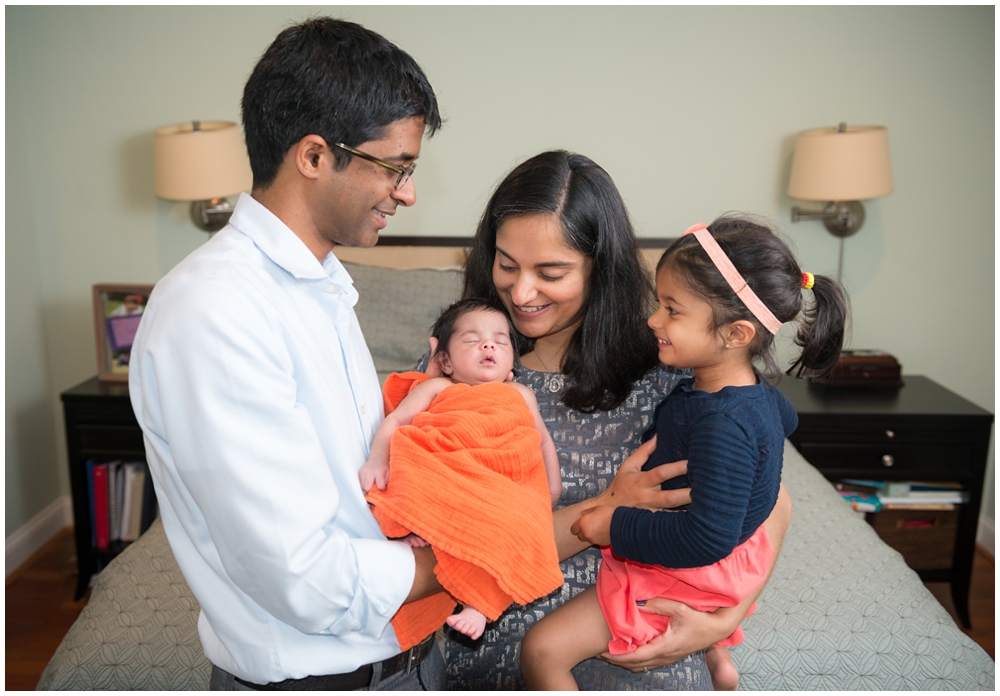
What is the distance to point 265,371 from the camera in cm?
90

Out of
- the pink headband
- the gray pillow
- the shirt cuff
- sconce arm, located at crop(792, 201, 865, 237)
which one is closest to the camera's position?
the shirt cuff

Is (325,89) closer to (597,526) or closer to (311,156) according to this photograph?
(311,156)

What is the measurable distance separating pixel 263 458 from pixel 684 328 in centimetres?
71

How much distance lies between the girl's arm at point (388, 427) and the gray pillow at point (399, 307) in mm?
1256

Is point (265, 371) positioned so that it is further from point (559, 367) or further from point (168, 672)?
point (168, 672)

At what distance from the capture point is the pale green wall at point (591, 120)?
2.96 meters

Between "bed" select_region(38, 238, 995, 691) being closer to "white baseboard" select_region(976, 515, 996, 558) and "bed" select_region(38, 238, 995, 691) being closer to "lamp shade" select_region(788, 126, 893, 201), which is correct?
"lamp shade" select_region(788, 126, 893, 201)

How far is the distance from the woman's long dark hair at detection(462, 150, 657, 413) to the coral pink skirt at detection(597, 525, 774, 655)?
318 mm

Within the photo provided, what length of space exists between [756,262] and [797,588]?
3.17 ft

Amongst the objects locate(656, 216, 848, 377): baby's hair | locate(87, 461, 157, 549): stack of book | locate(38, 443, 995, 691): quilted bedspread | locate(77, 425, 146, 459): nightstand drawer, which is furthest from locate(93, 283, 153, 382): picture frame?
locate(656, 216, 848, 377): baby's hair

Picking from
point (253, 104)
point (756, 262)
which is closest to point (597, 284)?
point (756, 262)

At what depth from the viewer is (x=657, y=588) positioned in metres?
1.32

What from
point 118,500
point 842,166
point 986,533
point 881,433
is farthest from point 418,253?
point 986,533

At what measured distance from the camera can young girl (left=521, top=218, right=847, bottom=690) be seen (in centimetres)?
118
